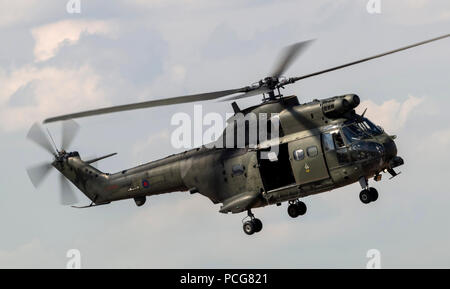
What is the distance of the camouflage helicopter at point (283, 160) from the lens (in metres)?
41.3

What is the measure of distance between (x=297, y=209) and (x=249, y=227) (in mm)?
2580

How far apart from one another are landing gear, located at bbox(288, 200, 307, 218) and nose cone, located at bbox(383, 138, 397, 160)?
5.73 meters

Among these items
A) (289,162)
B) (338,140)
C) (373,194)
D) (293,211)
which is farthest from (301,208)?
(338,140)

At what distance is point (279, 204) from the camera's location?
44.1 metres

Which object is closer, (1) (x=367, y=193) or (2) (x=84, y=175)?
(1) (x=367, y=193)

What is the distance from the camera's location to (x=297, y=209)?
148ft

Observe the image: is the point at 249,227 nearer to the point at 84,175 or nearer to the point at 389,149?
the point at 389,149

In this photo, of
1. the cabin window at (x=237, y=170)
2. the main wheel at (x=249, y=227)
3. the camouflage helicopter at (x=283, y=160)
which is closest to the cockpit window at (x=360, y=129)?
the camouflage helicopter at (x=283, y=160)
